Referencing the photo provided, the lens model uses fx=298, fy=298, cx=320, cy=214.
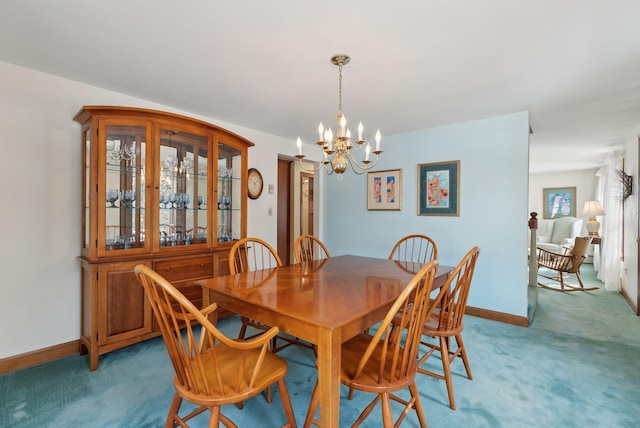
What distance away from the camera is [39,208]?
7.35 ft

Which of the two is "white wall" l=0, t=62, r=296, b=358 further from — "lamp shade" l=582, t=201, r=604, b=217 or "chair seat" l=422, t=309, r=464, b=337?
"lamp shade" l=582, t=201, r=604, b=217

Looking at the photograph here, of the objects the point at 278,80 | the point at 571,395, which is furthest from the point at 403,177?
the point at 571,395

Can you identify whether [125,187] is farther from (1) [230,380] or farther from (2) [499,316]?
(2) [499,316]

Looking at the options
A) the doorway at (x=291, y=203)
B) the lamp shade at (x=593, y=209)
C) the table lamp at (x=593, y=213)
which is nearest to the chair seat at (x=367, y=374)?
the doorway at (x=291, y=203)

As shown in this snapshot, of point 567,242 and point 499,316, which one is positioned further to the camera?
point 567,242

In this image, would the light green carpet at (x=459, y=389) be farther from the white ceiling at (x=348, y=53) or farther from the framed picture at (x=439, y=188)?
the white ceiling at (x=348, y=53)

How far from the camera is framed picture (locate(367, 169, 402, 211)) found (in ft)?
12.9

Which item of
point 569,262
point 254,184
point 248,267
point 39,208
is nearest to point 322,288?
point 248,267

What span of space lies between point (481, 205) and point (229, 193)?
2.73m

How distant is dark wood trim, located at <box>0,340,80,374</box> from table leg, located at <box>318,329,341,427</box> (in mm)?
2357

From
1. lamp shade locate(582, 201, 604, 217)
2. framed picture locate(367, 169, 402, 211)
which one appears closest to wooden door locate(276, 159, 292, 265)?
framed picture locate(367, 169, 402, 211)

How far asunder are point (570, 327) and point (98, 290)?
422cm

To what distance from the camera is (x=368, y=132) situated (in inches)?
149

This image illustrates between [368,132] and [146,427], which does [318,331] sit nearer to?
[146,427]
